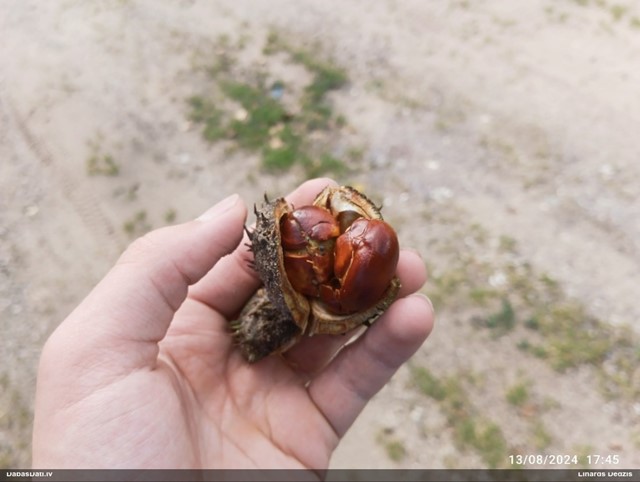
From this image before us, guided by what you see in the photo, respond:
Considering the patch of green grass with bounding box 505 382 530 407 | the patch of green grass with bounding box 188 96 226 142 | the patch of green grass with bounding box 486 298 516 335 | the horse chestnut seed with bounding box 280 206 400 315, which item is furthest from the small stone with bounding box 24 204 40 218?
the patch of green grass with bounding box 505 382 530 407

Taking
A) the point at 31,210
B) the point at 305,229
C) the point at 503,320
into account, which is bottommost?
the point at 31,210

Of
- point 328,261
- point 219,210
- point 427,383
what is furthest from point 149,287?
point 427,383

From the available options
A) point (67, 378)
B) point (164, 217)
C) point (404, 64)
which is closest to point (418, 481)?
point (67, 378)

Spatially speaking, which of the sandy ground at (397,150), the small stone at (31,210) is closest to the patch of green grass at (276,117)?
the sandy ground at (397,150)

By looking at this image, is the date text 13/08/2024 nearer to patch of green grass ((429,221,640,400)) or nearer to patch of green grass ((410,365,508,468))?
patch of green grass ((410,365,508,468))

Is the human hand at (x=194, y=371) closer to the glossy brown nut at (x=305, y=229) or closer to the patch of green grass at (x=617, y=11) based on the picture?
the glossy brown nut at (x=305, y=229)

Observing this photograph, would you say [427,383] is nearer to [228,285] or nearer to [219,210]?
[228,285]
